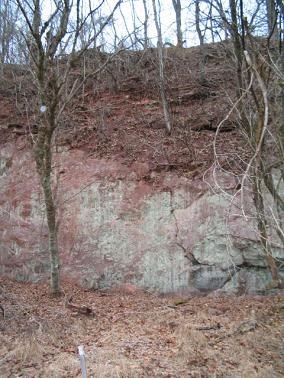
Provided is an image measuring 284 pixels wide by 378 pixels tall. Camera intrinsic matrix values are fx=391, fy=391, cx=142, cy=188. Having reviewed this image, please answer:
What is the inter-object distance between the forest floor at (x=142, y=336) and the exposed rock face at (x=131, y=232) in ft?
2.11

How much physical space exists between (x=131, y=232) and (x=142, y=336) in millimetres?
3387

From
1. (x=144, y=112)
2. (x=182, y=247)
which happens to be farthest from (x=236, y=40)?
(x=144, y=112)

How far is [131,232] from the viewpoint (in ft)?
30.7

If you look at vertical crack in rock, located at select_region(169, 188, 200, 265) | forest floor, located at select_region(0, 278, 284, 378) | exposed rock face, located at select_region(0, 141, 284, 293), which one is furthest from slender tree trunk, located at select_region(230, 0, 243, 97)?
forest floor, located at select_region(0, 278, 284, 378)

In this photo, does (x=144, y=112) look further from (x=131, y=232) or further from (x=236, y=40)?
(x=236, y=40)

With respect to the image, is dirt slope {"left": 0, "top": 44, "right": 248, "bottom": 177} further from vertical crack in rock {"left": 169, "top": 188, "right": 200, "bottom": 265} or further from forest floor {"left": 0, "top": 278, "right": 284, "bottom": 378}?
forest floor {"left": 0, "top": 278, "right": 284, "bottom": 378}

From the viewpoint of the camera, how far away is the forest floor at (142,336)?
17.1 feet

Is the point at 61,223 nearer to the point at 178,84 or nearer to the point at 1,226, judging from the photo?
the point at 1,226

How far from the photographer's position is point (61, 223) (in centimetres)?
976

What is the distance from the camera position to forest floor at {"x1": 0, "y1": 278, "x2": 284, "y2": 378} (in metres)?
5.21

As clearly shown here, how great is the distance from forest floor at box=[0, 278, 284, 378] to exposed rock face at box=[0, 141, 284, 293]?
643mm

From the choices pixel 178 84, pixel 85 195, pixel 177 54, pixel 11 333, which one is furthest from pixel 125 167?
pixel 177 54

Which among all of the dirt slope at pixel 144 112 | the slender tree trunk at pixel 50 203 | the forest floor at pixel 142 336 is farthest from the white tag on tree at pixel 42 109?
the forest floor at pixel 142 336

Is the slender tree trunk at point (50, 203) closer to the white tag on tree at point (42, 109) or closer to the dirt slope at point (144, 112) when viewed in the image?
A: the white tag on tree at point (42, 109)
